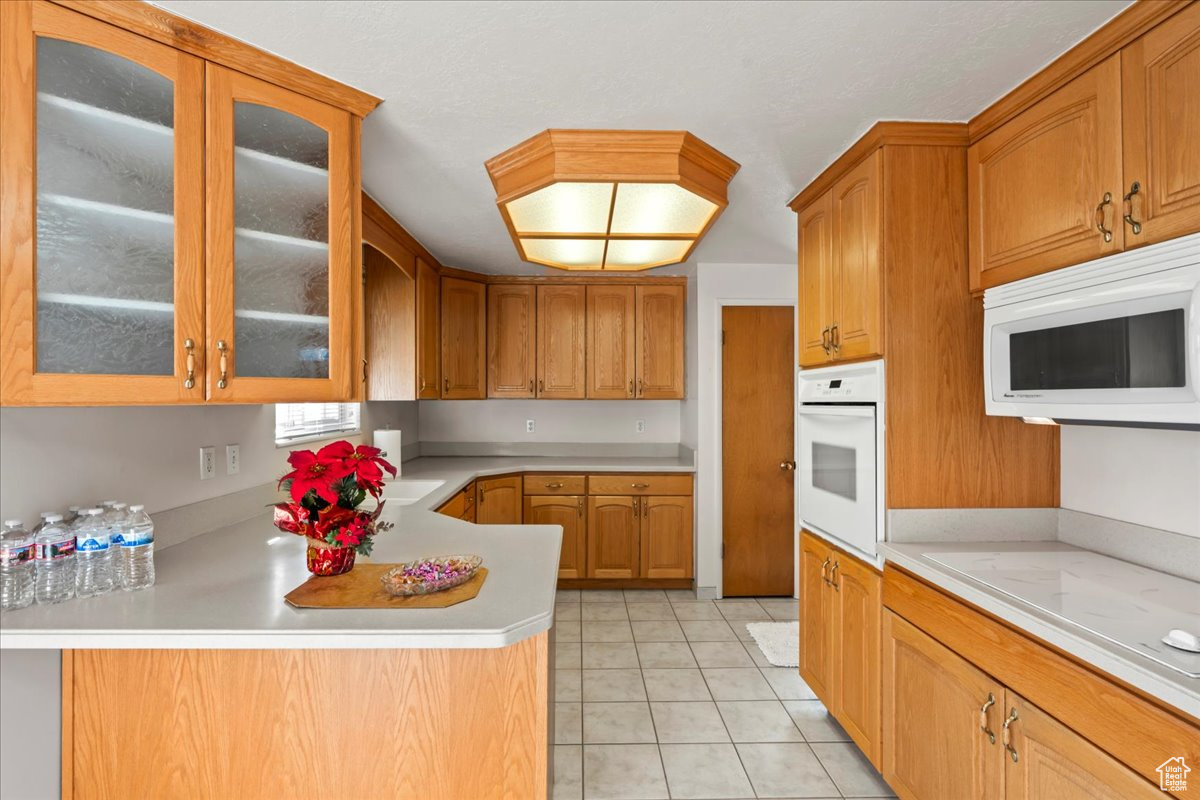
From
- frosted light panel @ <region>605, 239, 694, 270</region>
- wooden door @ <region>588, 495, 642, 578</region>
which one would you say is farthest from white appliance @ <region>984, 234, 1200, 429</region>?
wooden door @ <region>588, 495, 642, 578</region>

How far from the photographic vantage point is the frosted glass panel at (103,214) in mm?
1183

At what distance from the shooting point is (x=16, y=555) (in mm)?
1217

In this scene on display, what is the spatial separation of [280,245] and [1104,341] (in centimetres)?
213

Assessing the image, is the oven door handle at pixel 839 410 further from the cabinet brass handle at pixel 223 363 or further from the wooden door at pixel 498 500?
the wooden door at pixel 498 500

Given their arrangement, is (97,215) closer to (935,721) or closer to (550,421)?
(935,721)

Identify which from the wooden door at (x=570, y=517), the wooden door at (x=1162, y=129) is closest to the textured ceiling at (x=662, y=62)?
the wooden door at (x=1162, y=129)

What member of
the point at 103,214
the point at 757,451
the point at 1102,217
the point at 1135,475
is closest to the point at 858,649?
the point at 1135,475

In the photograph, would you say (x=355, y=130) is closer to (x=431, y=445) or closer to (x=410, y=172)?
(x=410, y=172)

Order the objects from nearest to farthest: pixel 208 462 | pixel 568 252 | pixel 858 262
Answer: pixel 208 462, pixel 858 262, pixel 568 252

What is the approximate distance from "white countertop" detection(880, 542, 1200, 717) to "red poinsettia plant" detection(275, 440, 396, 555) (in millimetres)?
1631

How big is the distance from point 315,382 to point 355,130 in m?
0.77

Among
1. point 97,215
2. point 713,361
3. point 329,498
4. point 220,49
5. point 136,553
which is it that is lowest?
point 136,553

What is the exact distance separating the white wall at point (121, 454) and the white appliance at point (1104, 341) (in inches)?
99.1

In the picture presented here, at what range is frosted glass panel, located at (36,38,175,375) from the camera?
1183 mm
